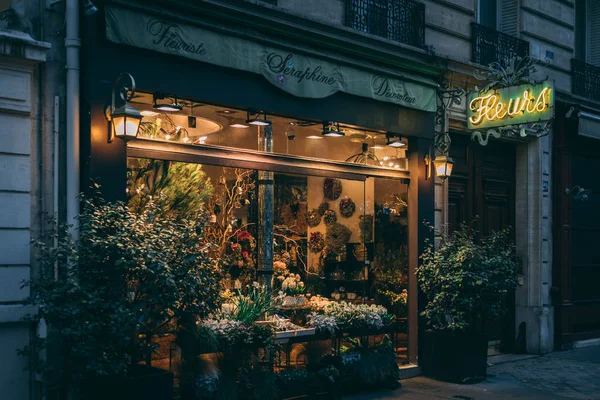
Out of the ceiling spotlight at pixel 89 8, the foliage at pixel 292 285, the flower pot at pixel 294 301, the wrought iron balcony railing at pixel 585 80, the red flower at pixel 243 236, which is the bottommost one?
the flower pot at pixel 294 301

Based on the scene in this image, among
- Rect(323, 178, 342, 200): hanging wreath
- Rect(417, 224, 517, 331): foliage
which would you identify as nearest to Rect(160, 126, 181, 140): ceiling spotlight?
Rect(323, 178, 342, 200): hanging wreath

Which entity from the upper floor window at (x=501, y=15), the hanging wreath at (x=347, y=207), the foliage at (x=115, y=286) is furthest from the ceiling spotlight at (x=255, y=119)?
the upper floor window at (x=501, y=15)

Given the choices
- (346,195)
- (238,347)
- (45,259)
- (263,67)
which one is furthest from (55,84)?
(346,195)

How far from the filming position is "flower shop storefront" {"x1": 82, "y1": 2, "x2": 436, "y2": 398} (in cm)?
802

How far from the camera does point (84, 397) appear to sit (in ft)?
21.5

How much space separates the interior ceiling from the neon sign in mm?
2210

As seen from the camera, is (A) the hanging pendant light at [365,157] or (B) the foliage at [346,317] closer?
(B) the foliage at [346,317]

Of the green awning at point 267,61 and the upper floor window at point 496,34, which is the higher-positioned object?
the upper floor window at point 496,34

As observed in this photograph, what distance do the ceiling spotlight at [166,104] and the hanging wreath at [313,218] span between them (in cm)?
257

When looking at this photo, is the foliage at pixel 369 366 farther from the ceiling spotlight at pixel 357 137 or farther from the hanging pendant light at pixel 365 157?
the ceiling spotlight at pixel 357 137

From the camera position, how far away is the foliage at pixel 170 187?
817 cm

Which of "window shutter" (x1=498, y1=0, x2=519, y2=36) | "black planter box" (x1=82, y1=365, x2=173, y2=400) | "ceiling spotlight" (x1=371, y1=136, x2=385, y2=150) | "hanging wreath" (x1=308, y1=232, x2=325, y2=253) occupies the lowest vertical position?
"black planter box" (x1=82, y1=365, x2=173, y2=400)

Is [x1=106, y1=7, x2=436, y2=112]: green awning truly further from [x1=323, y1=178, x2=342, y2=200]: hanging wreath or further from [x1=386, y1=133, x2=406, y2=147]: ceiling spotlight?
[x1=323, y1=178, x2=342, y2=200]: hanging wreath

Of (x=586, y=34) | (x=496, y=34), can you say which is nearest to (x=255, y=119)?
(x=496, y=34)
